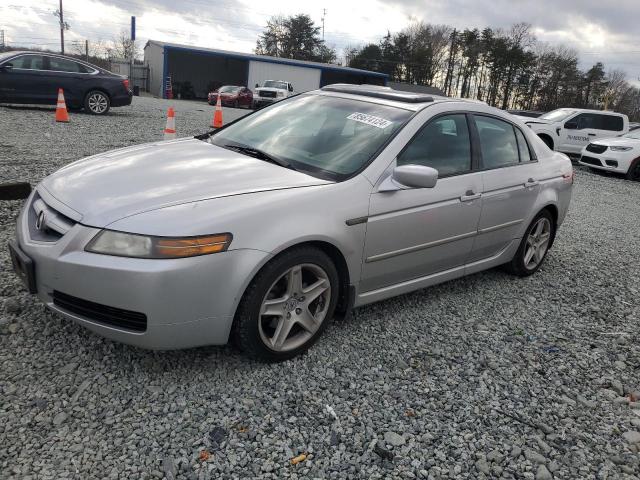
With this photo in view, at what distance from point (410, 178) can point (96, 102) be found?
12542 mm

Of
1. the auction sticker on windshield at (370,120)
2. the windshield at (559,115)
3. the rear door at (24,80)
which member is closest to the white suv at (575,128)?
the windshield at (559,115)

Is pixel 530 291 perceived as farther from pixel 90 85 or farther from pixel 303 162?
pixel 90 85

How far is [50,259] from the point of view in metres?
Result: 2.57

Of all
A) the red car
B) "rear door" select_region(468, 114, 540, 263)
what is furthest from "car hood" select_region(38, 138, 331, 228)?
the red car

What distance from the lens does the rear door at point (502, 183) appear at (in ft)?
13.3

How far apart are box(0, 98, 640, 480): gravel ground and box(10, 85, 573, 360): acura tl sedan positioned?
288 mm

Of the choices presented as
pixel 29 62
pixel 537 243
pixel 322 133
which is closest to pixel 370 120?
pixel 322 133

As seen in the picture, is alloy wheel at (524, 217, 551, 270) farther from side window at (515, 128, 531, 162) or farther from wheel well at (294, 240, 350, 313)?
wheel well at (294, 240, 350, 313)

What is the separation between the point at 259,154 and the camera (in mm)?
3473

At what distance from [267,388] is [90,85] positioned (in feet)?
41.9

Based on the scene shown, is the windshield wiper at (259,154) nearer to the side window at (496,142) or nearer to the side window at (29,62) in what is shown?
the side window at (496,142)

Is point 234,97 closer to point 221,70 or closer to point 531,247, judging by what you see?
point 221,70

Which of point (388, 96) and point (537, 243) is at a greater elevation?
point (388, 96)

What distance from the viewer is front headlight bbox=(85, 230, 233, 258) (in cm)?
246
